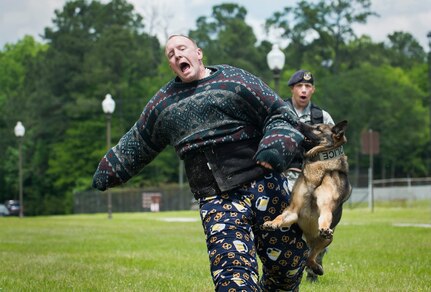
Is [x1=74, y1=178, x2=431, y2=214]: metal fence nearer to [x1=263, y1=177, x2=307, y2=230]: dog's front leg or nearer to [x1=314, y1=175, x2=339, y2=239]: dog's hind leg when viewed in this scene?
[x1=314, y1=175, x2=339, y2=239]: dog's hind leg

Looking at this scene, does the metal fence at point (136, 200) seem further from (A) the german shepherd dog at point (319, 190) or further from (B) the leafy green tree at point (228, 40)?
(A) the german shepherd dog at point (319, 190)

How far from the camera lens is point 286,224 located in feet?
19.7

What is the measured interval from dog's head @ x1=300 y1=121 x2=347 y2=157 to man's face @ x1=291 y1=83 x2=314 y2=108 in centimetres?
277

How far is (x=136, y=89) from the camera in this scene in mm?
77500

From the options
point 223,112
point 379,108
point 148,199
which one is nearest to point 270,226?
point 223,112

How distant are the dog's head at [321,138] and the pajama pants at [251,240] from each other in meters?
0.53

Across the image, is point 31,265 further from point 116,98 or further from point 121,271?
point 116,98

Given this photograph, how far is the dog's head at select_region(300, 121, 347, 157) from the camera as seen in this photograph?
6.59 m

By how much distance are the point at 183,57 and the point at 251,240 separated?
53.3 inches

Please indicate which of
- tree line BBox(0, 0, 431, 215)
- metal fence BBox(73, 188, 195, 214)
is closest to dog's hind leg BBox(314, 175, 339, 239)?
metal fence BBox(73, 188, 195, 214)

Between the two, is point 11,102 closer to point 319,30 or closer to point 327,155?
point 319,30

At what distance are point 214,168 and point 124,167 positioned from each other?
0.90 m

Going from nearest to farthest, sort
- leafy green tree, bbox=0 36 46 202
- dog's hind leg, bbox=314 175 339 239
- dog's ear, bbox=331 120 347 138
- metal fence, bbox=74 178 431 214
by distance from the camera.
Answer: dog's hind leg, bbox=314 175 339 239
dog's ear, bbox=331 120 347 138
metal fence, bbox=74 178 431 214
leafy green tree, bbox=0 36 46 202

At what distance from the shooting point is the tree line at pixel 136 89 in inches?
2938
